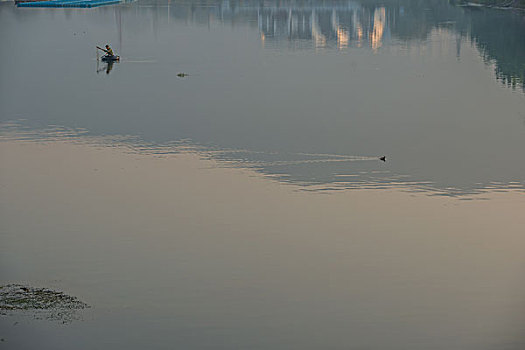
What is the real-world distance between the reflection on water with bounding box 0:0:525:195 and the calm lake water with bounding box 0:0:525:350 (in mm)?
317

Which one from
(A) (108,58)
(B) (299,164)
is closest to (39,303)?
(B) (299,164)

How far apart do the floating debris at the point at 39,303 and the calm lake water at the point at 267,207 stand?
0.75 m

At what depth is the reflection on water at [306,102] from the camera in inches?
2272

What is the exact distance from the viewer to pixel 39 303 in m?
33.3

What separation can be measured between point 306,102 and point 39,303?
167 ft

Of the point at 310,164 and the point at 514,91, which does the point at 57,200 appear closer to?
the point at 310,164

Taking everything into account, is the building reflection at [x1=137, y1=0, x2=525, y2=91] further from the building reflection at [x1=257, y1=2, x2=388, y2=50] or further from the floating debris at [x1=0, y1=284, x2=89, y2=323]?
the floating debris at [x1=0, y1=284, x2=89, y2=323]

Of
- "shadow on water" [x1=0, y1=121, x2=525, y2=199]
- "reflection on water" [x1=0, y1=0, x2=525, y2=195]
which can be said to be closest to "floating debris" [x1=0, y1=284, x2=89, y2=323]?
"shadow on water" [x1=0, y1=121, x2=525, y2=199]

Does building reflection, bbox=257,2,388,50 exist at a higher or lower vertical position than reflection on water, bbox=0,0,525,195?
lower

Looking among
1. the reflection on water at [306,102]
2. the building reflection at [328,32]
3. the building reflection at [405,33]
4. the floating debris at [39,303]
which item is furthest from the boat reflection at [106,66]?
the floating debris at [39,303]

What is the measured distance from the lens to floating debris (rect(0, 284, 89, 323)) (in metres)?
32.3

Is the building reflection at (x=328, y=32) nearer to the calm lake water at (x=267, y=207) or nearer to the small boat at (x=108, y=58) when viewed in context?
the small boat at (x=108, y=58)

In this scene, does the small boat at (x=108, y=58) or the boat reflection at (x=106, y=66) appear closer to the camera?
the boat reflection at (x=106, y=66)

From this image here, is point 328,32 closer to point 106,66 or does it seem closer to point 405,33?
point 405,33
